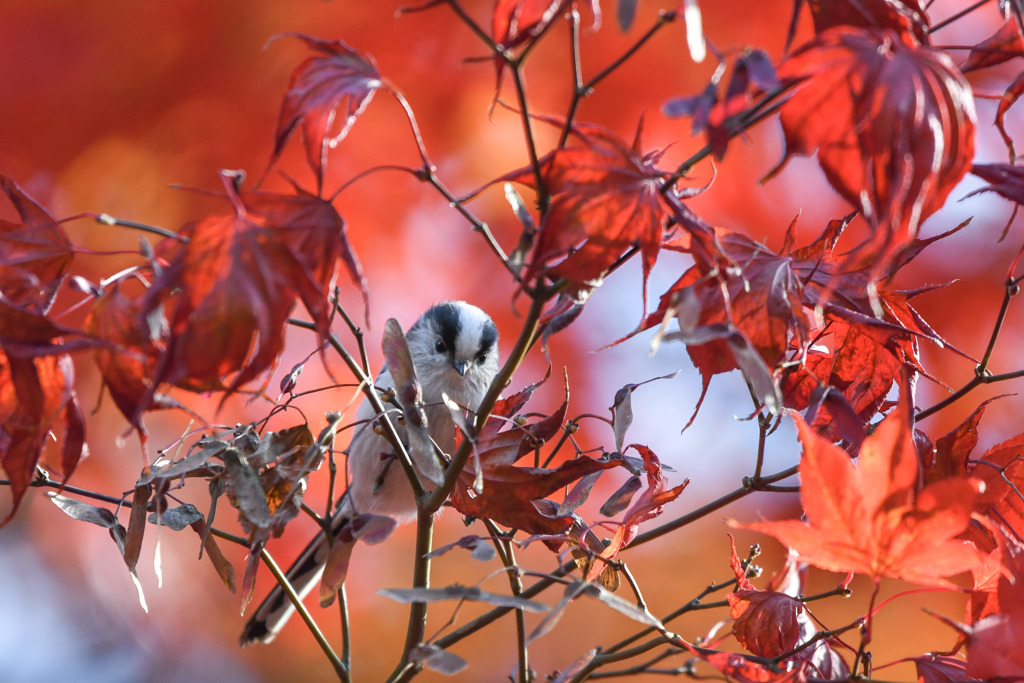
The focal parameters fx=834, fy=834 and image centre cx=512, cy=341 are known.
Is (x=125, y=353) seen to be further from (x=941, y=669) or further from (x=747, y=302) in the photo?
(x=941, y=669)

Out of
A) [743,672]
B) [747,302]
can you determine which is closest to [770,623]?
[743,672]

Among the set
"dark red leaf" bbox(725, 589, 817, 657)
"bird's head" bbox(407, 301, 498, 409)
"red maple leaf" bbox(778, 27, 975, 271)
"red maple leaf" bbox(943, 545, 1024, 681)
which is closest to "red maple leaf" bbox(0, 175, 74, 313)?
"red maple leaf" bbox(778, 27, 975, 271)

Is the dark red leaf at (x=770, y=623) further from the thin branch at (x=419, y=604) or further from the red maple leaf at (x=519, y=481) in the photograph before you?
the thin branch at (x=419, y=604)

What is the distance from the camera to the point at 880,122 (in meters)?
0.62

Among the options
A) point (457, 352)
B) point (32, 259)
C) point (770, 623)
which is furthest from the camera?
point (457, 352)

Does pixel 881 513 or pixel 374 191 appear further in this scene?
pixel 374 191

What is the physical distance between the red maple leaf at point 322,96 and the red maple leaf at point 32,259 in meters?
0.29

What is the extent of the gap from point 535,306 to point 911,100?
0.37 meters

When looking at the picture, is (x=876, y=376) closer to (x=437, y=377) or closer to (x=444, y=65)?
(x=437, y=377)

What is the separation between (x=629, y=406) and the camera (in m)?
1.07

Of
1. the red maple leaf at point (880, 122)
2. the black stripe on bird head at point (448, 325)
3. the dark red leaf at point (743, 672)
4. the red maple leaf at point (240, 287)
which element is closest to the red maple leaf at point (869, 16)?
the red maple leaf at point (880, 122)

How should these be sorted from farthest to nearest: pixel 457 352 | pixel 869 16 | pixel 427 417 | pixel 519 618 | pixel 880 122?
pixel 457 352 → pixel 427 417 → pixel 519 618 → pixel 869 16 → pixel 880 122

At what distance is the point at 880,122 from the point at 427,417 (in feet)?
4.96

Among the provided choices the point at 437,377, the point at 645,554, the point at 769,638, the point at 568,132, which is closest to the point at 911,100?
the point at 568,132
